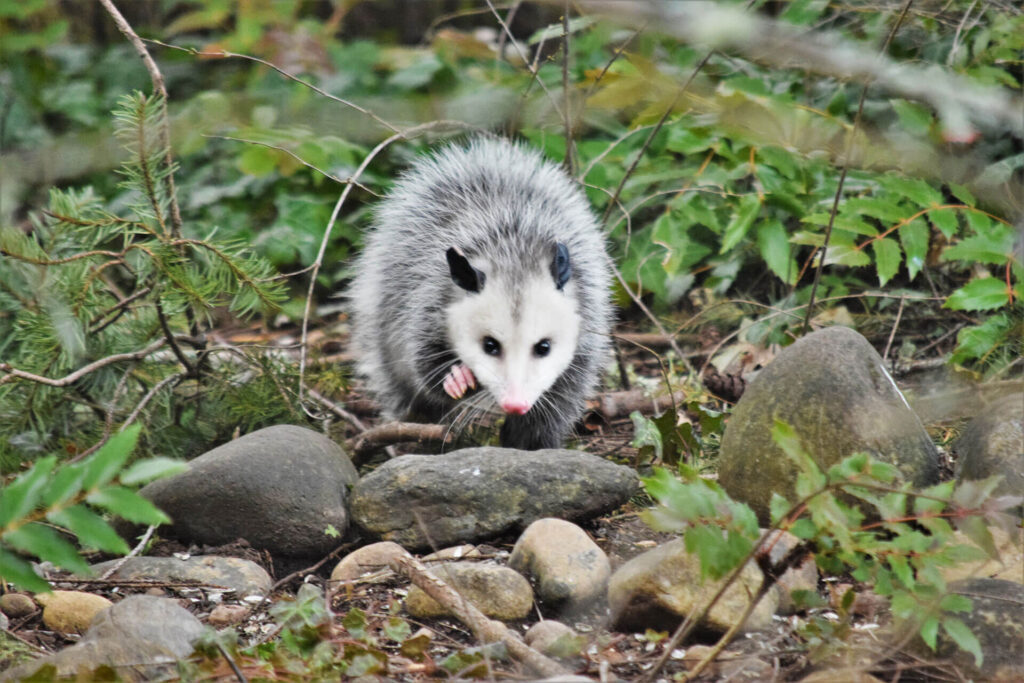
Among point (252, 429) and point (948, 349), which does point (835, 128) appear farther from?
point (252, 429)

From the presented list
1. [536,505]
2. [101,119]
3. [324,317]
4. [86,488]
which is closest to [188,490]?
[536,505]

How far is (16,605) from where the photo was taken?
205 cm

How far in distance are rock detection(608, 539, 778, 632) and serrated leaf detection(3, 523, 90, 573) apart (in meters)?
1.03

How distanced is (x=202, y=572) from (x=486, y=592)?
650 mm

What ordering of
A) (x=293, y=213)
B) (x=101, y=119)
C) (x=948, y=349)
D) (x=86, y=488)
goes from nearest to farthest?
(x=86, y=488) → (x=948, y=349) → (x=293, y=213) → (x=101, y=119)

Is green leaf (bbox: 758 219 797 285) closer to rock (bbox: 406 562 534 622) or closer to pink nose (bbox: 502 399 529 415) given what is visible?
pink nose (bbox: 502 399 529 415)

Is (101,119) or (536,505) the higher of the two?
(101,119)

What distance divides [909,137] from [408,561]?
235 cm

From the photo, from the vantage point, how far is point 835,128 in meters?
3.38

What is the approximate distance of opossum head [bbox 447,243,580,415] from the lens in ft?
8.94

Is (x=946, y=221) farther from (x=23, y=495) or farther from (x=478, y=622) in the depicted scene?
(x=23, y=495)

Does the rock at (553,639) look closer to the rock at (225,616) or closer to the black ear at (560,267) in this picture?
the rock at (225,616)

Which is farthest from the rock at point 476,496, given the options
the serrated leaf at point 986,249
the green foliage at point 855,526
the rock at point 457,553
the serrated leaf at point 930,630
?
the serrated leaf at point 986,249

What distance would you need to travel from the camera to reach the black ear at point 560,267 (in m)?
2.84
